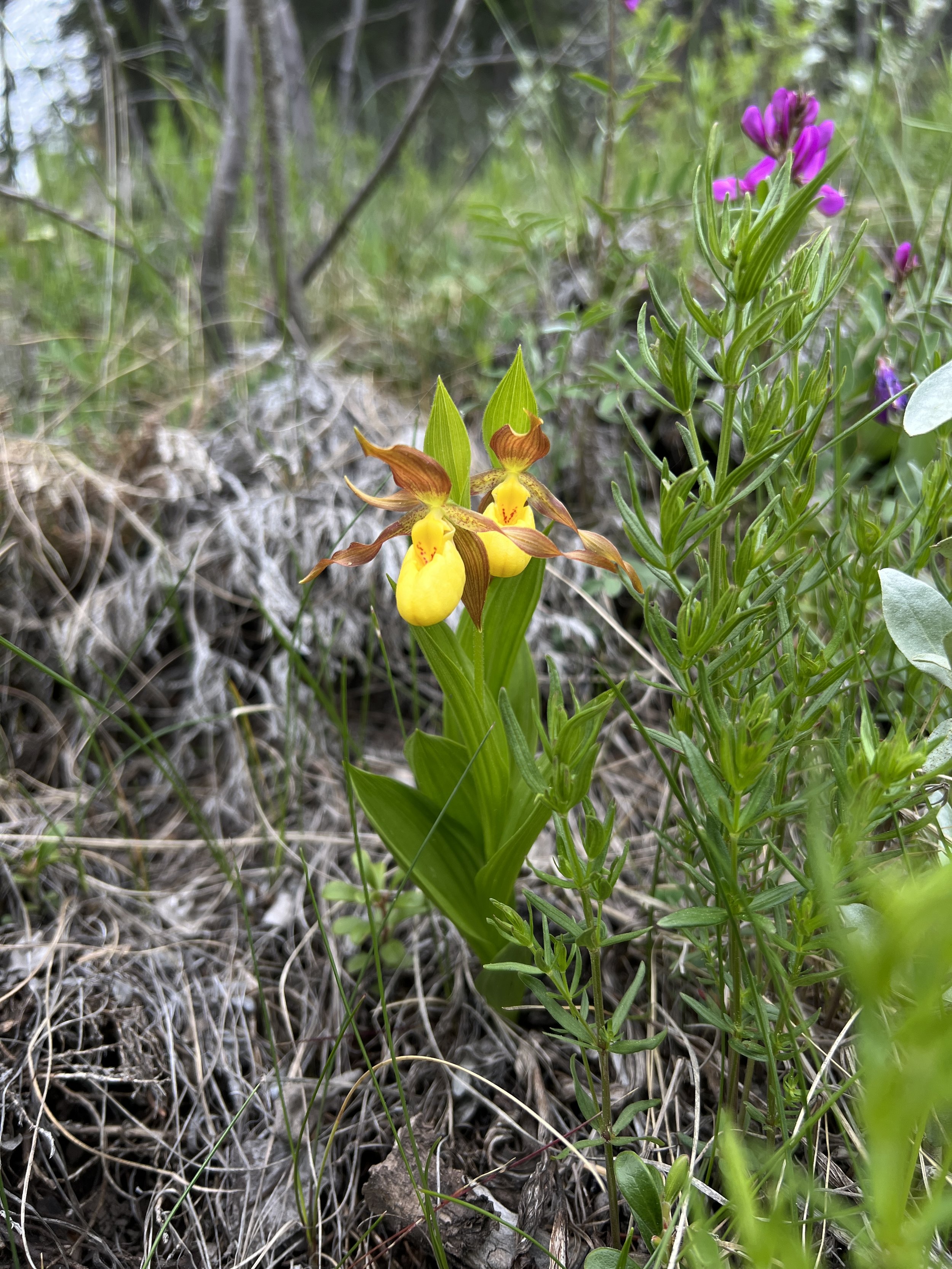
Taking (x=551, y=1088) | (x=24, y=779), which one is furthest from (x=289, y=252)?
(x=551, y=1088)

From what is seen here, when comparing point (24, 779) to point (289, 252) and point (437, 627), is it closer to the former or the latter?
point (437, 627)

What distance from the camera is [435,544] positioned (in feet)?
3.14

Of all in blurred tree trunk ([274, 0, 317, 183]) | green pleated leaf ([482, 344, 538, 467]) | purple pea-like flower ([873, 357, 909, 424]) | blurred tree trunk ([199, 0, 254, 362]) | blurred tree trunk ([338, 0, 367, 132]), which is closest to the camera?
green pleated leaf ([482, 344, 538, 467])

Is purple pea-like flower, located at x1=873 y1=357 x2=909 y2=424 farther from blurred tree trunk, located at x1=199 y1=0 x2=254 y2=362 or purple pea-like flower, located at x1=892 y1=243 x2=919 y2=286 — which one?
blurred tree trunk, located at x1=199 y1=0 x2=254 y2=362

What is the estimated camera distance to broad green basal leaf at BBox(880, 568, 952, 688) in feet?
2.73

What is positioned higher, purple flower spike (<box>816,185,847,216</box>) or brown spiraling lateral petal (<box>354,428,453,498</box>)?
purple flower spike (<box>816,185,847,216</box>)

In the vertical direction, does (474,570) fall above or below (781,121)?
below

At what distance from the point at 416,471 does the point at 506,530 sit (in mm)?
130

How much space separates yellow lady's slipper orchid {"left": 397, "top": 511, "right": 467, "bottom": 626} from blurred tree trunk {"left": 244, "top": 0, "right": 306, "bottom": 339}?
3.01 ft

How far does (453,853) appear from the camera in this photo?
112cm

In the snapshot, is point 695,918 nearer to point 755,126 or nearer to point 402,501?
point 402,501

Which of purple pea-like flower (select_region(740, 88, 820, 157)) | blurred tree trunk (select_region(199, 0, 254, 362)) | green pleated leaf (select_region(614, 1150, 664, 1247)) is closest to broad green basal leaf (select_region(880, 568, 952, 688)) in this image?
green pleated leaf (select_region(614, 1150, 664, 1247))

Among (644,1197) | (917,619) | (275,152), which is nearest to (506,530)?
(917,619)

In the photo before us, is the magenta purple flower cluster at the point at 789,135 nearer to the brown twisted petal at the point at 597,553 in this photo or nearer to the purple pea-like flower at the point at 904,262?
the purple pea-like flower at the point at 904,262
